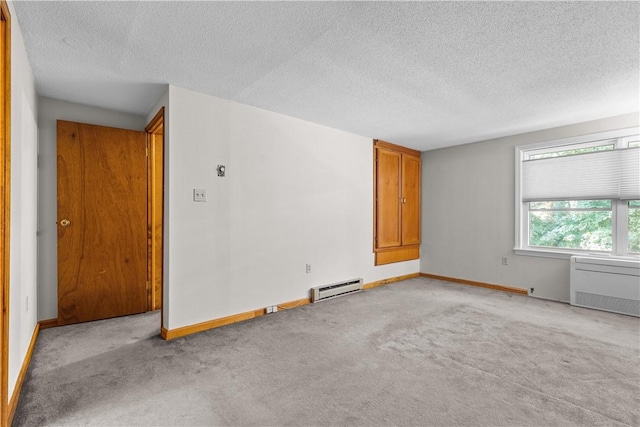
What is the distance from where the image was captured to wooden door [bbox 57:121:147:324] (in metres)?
3.13

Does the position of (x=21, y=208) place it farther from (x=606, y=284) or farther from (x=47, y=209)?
(x=606, y=284)

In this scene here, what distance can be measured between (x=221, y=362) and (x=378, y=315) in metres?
1.79

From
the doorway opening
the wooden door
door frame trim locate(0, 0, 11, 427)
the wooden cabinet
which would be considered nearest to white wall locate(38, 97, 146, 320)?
the wooden door

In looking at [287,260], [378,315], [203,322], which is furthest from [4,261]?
[378,315]

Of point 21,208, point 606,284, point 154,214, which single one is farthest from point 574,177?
point 21,208

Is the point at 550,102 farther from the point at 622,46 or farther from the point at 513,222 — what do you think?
the point at 513,222

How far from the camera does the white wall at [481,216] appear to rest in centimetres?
424

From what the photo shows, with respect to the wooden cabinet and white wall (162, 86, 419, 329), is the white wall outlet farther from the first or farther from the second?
the wooden cabinet

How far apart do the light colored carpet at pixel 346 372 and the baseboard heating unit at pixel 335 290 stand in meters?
0.53

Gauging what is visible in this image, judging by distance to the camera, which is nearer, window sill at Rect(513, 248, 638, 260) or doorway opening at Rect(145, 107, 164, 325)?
doorway opening at Rect(145, 107, 164, 325)

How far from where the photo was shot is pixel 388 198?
16.8 feet

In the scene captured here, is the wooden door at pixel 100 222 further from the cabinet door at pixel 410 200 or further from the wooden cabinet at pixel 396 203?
the cabinet door at pixel 410 200

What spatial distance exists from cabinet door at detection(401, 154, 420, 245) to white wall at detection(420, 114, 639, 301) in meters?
0.14

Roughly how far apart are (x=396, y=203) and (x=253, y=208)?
2734 mm
